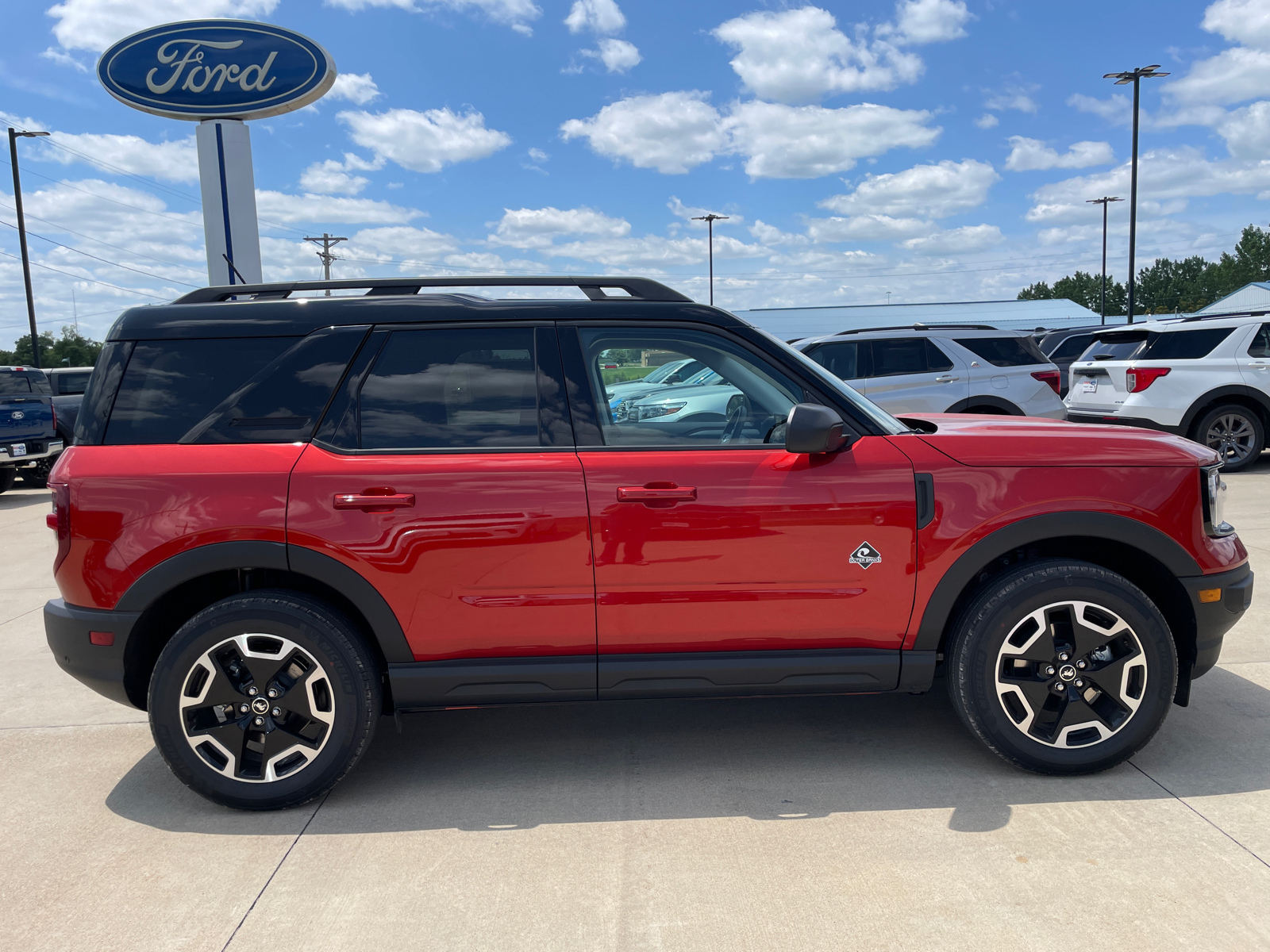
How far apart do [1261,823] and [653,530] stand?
221 centimetres

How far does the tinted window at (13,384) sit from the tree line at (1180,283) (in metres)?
99.5

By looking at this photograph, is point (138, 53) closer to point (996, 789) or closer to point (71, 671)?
point (71, 671)

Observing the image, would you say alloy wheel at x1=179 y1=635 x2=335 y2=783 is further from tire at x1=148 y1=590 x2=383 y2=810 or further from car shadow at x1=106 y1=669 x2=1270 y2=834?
car shadow at x1=106 y1=669 x2=1270 y2=834

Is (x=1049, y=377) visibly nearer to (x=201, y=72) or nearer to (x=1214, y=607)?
(x=1214, y=607)

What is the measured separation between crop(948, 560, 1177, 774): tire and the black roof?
1427mm

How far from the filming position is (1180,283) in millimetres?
120500

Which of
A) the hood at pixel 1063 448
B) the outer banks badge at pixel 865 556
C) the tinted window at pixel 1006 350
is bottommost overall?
the outer banks badge at pixel 865 556

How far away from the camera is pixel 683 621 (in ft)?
10.6

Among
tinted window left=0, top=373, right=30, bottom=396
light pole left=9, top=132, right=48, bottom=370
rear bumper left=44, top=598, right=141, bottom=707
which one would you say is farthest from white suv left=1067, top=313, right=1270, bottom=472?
light pole left=9, top=132, right=48, bottom=370

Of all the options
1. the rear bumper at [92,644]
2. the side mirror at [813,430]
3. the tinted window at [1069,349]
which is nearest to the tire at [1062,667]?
the side mirror at [813,430]

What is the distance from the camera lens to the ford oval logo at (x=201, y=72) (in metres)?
11.0

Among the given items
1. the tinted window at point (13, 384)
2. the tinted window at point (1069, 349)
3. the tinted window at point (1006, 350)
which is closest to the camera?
the tinted window at point (1006, 350)

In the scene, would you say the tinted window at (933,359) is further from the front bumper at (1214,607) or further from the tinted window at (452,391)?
the tinted window at (452,391)

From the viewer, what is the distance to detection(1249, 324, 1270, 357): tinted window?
10.6 metres
